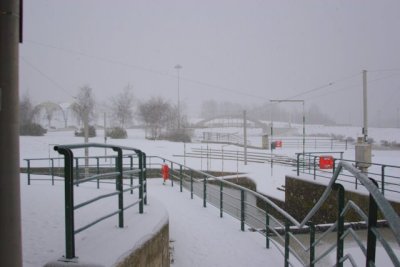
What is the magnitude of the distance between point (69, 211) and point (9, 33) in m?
1.84

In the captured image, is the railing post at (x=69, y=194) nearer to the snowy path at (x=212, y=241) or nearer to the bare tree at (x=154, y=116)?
the snowy path at (x=212, y=241)

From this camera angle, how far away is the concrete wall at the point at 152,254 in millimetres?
4289

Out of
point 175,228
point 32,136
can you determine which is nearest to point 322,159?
point 175,228

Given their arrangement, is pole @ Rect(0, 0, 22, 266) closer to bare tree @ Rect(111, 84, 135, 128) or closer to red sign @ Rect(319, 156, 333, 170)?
red sign @ Rect(319, 156, 333, 170)

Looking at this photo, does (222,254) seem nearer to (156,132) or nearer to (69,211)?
(69,211)

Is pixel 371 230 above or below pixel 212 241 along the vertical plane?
above

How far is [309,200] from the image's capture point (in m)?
15.6

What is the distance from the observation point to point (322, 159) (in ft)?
54.7

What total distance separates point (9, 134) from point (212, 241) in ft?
22.6

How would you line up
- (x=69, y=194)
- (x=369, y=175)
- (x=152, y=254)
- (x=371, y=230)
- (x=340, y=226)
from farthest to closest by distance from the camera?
(x=369, y=175), (x=152, y=254), (x=69, y=194), (x=340, y=226), (x=371, y=230)

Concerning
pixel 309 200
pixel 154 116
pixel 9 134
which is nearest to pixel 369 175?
pixel 309 200

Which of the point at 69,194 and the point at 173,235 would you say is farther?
the point at 173,235

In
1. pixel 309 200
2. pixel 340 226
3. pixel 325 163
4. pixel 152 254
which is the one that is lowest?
pixel 309 200

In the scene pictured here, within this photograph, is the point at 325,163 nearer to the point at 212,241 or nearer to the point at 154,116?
the point at 212,241
